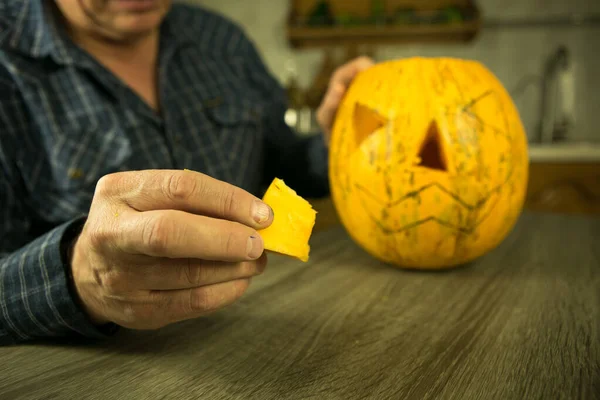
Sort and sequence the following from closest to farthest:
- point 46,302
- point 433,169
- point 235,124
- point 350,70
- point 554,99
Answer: point 46,302
point 433,169
point 350,70
point 235,124
point 554,99

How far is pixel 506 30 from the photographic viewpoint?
2.68m

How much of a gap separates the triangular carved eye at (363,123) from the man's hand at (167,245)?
1.08ft

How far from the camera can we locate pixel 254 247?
38cm

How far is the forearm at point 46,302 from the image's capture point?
0.45 m

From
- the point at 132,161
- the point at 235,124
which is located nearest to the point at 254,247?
the point at 132,161

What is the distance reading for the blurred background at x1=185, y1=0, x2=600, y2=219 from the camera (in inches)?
102

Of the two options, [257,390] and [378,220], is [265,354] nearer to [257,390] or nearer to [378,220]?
[257,390]

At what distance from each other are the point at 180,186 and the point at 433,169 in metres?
0.38

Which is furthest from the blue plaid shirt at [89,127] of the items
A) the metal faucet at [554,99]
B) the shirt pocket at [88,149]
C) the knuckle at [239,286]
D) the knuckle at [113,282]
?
the metal faucet at [554,99]

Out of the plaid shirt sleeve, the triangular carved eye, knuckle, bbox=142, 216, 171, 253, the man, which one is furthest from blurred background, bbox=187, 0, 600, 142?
knuckle, bbox=142, 216, 171, 253

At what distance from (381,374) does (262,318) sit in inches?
6.8

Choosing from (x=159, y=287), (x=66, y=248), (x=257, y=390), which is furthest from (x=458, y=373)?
(x=66, y=248)

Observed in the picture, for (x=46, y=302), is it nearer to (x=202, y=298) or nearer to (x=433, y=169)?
(x=202, y=298)

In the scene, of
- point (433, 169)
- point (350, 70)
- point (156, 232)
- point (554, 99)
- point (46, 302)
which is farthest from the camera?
point (554, 99)
